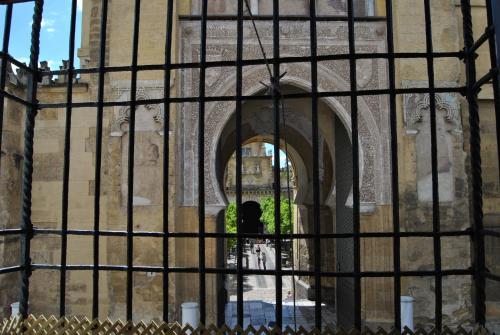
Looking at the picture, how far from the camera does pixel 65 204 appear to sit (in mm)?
Answer: 2742

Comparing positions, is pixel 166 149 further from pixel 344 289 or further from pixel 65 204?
pixel 344 289

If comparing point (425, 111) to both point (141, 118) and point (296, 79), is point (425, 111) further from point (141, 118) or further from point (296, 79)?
point (141, 118)

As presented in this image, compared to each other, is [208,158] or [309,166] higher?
[309,166]

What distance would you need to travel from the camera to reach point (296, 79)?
8.07 meters

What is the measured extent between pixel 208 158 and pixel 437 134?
3909 millimetres

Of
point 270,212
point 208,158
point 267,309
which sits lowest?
point 267,309

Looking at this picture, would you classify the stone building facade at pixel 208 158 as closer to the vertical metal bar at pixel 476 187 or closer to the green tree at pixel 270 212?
the vertical metal bar at pixel 476 187

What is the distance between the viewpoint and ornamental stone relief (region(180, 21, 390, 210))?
7.95 m

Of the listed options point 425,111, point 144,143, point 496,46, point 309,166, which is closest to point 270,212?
point 309,166

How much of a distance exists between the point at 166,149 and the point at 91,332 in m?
1.08

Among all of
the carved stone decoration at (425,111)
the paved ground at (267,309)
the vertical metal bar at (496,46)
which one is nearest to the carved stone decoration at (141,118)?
the paved ground at (267,309)

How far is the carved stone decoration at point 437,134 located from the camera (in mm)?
7543

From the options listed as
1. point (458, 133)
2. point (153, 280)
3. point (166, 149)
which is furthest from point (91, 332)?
point (458, 133)

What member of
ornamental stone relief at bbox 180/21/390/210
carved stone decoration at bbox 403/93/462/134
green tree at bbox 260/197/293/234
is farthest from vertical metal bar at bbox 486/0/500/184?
green tree at bbox 260/197/293/234
